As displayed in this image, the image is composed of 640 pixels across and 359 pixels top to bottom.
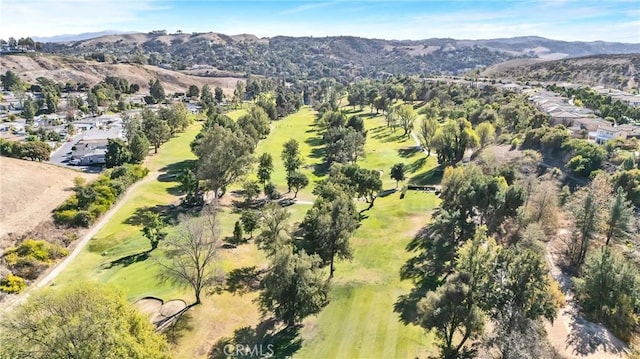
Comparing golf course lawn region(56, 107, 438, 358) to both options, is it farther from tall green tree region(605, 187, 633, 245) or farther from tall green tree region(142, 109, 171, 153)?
tall green tree region(605, 187, 633, 245)

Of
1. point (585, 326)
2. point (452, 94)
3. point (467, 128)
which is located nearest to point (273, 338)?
point (585, 326)

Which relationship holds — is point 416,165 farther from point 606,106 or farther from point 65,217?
point 65,217

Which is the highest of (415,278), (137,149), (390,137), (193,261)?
(137,149)

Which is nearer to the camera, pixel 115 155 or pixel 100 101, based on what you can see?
pixel 115 155

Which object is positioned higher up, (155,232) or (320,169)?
(155,232)

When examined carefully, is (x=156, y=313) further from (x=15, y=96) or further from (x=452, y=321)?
(x=15, y=96)

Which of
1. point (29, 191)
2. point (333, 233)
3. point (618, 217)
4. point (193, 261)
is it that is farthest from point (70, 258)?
point (618, 217)

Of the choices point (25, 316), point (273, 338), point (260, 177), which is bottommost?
point (273, 338)
